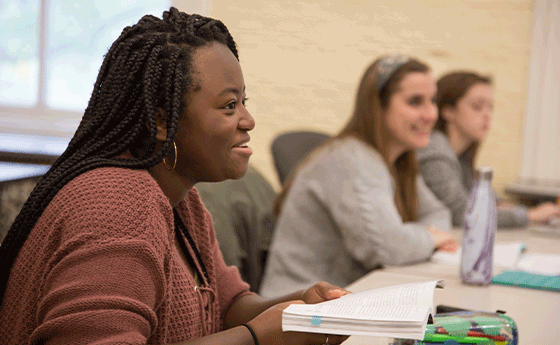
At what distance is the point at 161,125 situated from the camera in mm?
795

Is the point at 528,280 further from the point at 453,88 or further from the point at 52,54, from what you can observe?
the point at 52,54

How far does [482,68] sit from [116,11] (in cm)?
232

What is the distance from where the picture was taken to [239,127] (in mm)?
846

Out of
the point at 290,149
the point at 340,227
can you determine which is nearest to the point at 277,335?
the point at 340,227

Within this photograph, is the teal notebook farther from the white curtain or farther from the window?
the window

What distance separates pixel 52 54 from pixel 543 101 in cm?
308

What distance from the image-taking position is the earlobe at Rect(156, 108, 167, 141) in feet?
2.59

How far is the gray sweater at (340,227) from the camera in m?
1.65

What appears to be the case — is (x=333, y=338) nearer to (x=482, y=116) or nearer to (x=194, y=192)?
(x=194, y=192)

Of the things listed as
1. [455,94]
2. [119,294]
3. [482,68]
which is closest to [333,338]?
[119,294]

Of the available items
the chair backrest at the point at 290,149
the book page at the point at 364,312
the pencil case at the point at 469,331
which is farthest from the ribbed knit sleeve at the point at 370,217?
the book page at the point at 364,312

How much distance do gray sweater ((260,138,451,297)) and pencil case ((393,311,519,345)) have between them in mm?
761

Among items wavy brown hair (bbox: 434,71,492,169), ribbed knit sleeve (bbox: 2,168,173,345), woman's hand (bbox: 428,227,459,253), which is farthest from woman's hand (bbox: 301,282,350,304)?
wavy brown hair (bbox: 434,71,492,169)

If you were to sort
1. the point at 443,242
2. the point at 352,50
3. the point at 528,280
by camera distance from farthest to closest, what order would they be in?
the point at 352,50, the point at 443,242, the point at 528,280
